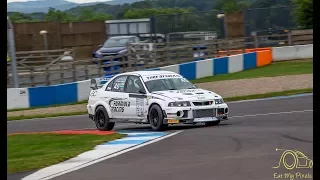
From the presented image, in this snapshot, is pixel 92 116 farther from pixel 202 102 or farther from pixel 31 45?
pixel 31 45

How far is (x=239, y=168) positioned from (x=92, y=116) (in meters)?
8.37

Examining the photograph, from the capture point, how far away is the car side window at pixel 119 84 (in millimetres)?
17141

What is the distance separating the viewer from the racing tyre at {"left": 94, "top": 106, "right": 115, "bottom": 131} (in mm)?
17188

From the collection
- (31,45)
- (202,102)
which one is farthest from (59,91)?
(31,45)

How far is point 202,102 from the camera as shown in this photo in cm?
1567

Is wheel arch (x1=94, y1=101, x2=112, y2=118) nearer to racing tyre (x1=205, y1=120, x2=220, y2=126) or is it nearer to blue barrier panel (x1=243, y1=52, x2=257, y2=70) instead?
racing tyre (x1=205, y1=120, x2=220, y2=126)

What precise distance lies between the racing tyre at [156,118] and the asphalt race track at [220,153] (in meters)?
0.31

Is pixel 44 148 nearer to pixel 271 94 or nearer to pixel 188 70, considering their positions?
pixel 271 94

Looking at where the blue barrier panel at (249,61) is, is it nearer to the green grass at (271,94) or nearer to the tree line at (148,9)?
the green grass at (271,94)

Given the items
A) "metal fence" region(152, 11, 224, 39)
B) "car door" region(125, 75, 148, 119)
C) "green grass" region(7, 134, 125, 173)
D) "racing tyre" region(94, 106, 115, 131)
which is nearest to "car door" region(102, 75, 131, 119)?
"car door" region(125, 75, 148, 119)

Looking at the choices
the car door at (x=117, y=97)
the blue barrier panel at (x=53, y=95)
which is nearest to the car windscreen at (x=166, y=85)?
the car door at (x=117, y=97)

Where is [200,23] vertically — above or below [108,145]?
above

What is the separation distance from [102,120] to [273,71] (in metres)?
16.6

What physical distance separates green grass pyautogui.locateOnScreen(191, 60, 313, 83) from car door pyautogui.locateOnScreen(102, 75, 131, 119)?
42.9 ft
